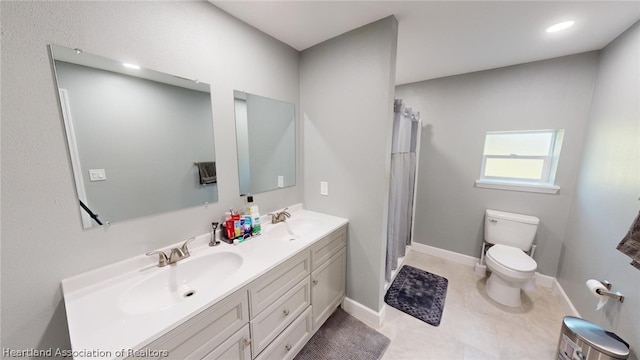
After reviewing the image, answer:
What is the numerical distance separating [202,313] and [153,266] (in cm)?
53

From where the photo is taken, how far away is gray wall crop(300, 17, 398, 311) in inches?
60.3

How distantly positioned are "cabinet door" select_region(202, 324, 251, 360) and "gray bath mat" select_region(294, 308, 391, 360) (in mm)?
605

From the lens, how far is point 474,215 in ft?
8.29

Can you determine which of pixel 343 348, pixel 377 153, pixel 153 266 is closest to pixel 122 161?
pixel 153 266

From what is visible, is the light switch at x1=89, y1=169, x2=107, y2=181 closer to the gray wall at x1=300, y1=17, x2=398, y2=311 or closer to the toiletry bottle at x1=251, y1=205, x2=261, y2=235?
the toiletry bottle at x1=251, y1=205, x2=261, y2=235

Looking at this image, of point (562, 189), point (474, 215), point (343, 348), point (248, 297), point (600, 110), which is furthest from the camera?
point (474, 215)

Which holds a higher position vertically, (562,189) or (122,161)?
(122,161)

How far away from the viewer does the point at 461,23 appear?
58.6 inches

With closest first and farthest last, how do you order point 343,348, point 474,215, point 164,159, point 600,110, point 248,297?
point 248,297, point 164,159, point 343,348, point 600,110, point 474,215

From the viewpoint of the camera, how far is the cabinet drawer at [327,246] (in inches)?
58.6

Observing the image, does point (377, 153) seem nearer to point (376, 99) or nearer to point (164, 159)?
point (376, 99)

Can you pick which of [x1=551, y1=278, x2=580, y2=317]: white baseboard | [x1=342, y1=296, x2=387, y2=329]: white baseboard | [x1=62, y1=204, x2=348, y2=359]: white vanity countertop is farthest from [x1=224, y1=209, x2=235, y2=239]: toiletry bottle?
[x1=551, y1=278, x2=580, y2=317]: white baseboard

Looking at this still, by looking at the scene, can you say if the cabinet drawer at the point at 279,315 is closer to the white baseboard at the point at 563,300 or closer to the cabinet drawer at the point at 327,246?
the cabinet drawer at the point at 327,246

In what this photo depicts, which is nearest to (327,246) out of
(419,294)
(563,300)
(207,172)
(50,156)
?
(207,172)
